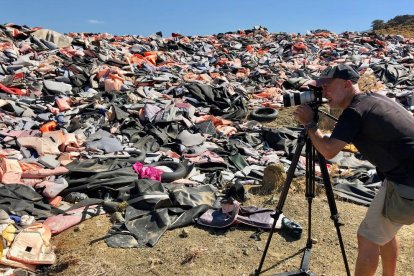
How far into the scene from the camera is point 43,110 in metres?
10.7

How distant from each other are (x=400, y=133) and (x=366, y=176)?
4.65 metres

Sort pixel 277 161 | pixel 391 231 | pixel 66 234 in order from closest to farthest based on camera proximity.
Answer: pixel 391 231 < pixel 66 234 < pixel 277 161

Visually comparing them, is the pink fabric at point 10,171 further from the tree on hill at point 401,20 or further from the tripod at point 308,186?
the tree on hill at point 401,20

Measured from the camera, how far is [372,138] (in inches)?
127

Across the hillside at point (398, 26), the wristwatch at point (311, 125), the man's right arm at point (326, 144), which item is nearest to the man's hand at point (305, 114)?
the wristwatch at point (311, 125)

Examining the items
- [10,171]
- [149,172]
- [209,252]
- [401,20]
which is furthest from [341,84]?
[401,20]

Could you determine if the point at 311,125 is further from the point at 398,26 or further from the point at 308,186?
the point at 398,26

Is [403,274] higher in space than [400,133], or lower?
lower

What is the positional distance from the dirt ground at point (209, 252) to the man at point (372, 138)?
1403 millimetres

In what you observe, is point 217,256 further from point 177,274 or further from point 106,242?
point 106,242

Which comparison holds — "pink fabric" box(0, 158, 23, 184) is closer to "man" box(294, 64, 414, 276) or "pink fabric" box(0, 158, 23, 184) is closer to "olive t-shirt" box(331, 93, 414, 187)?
"man" box(294, 64, 414, 276)

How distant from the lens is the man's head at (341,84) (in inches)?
134

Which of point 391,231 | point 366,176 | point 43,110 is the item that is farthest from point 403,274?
point 43,110

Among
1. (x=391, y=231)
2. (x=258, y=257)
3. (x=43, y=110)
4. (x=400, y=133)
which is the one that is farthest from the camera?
(x=43, y=110)
